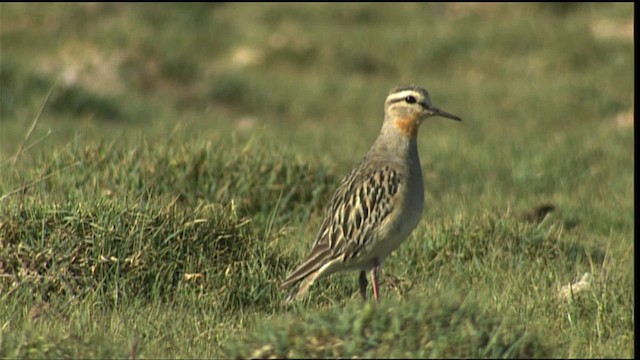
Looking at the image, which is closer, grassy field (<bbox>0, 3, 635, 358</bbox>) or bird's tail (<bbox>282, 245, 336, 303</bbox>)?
grassy field (<bbox>0, 3, 635, 358</bbox>)

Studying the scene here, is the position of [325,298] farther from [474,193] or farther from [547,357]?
[474,193]

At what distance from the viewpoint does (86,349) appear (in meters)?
5.36

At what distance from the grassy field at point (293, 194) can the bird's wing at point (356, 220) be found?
10.4 inches

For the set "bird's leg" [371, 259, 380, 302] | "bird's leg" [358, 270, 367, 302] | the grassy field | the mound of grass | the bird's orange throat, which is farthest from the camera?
the bird's orange throat

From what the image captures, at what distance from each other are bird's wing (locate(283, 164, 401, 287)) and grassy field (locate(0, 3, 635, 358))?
0.26 metres

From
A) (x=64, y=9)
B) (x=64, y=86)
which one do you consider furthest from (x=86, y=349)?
(x=64, y=9)

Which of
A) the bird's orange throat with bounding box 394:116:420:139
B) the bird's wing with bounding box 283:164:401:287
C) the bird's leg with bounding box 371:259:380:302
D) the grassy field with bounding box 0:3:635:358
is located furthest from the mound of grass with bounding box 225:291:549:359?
the bird's orange throat with bounding box 394:116:420:139

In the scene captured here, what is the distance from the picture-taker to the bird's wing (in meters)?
6.71

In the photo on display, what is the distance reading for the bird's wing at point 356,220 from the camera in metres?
6.71

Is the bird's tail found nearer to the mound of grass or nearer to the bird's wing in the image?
the bird's wing

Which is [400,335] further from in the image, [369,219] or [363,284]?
[363,284]

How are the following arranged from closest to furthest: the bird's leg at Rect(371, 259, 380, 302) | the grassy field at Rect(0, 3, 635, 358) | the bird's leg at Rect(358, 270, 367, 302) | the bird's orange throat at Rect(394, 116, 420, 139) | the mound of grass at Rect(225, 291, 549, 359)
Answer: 1. the mound of grass at Rect(225, 291, 549, 359)
2. the grassy field at Rect(0, 3, 635, 358)
3. the bird's leg at Rect(371, 259, 380, 302)
4. the bird's leg at Rect(358, 270, 367, 302)
5. the bird's orange throat at Rect(394, 116, 420, 139)

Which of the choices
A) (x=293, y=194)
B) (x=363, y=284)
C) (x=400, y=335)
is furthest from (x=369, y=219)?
(x=293, y=194)

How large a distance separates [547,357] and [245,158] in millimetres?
4479
